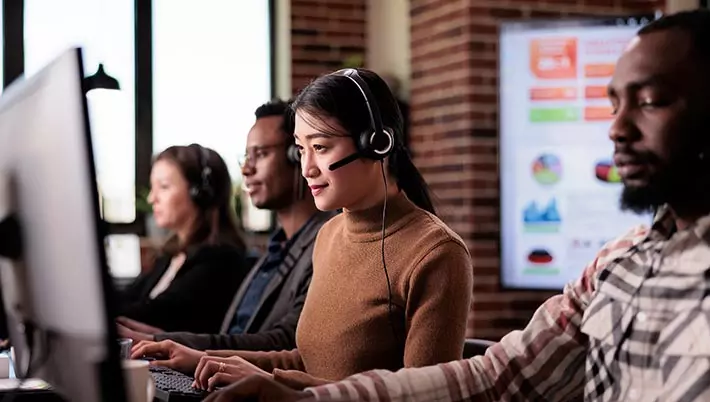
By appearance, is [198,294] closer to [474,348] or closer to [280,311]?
[280,311]

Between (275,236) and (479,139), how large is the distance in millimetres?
1792

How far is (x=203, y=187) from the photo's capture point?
3.09 meters

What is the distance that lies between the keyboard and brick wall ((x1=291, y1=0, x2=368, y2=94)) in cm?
348

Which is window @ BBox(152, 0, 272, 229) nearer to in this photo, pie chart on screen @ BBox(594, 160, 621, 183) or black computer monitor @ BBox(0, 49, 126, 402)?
pie chart on screen @ BBox(594, 160, 621, 183)

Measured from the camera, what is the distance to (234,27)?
5246 mm

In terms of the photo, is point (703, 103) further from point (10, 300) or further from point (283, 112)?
point (283, 112)

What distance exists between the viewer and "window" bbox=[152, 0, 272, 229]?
509 cm

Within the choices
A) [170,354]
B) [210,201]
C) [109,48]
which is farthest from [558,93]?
[170,354]

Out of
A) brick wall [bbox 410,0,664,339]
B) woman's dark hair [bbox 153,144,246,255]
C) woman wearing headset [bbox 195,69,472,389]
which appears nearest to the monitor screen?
brick wall [bbox 410,0,664,339]

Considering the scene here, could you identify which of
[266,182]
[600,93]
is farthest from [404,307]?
[600,93]

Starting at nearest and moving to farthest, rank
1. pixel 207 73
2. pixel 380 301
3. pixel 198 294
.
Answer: pixel 380 301 < pixel 198 294 < pixel 207 73

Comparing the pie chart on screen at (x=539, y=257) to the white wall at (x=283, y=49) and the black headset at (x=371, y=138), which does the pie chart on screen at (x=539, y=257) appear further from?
the black headset at (x=371, y=138)

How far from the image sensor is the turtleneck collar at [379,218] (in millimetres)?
1758

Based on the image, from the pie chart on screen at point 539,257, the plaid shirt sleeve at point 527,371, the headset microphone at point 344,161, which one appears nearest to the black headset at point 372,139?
the headset microphone at point 344,161
